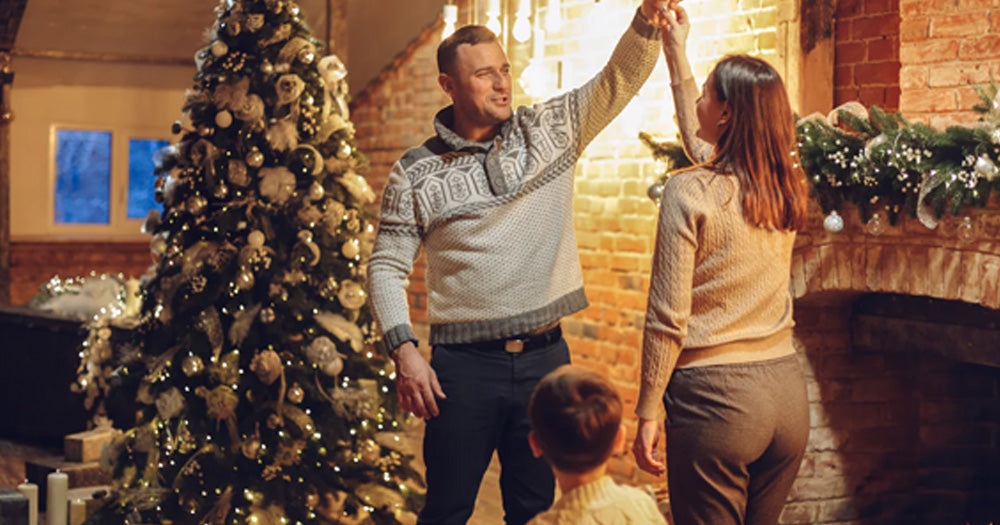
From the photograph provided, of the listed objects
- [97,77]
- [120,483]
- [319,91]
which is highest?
[97,77]

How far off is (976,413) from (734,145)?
114 inches

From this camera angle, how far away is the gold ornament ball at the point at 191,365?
4.27 metres

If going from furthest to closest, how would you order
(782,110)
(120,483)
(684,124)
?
(120,483)
(684,124)
(782,110)

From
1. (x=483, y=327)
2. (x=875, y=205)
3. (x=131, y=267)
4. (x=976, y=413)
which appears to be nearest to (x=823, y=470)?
(x=976, y=413)

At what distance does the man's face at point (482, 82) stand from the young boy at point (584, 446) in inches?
32.9

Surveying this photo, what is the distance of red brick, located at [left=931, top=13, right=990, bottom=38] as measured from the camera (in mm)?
3768

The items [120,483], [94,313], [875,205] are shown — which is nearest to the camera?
[875,205]

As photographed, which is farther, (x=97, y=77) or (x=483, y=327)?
(x=97, y=77)

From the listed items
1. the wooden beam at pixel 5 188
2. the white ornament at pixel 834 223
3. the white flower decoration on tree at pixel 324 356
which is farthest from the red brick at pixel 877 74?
the wooden beam at pixel 5 188

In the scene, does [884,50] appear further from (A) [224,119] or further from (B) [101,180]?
(B) [101,180]

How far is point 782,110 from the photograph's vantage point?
226 centimetres

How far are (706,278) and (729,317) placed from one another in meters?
0.09

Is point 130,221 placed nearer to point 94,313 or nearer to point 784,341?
point 94,313

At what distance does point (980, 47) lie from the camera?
3.77 meters
